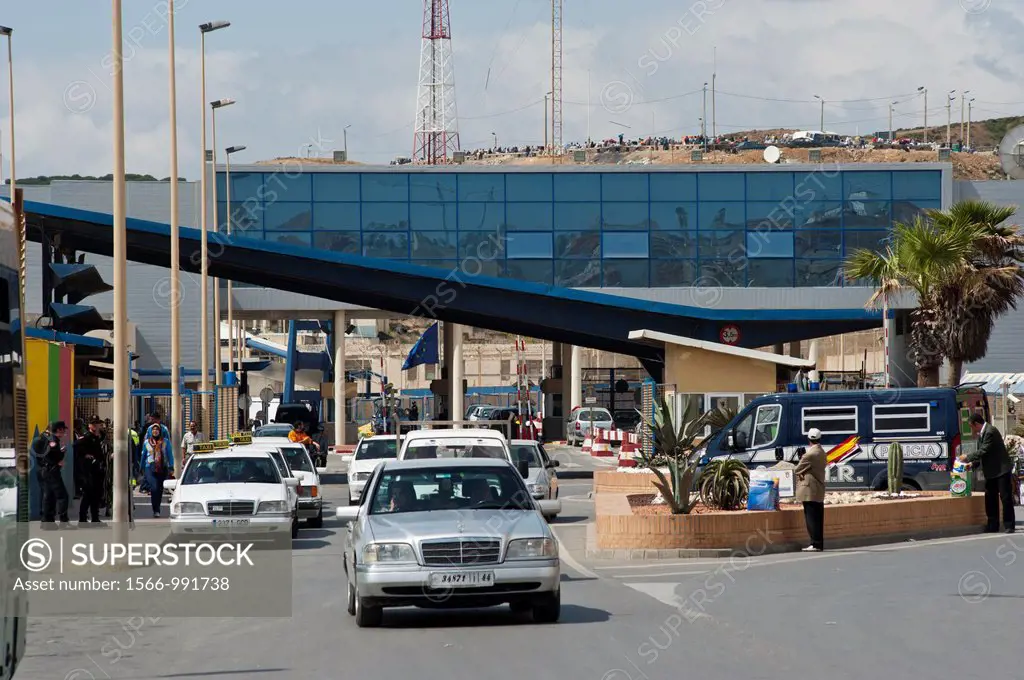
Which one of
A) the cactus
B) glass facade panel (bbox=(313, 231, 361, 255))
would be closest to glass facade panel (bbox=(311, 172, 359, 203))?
glass facade panel (bbox=(313, 231, 361, 255))

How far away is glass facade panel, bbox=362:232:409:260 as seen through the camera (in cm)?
6500

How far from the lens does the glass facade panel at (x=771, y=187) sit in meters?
65.9

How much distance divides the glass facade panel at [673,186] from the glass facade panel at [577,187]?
2.40 meters

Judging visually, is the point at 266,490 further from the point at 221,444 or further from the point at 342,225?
the point at 342,225

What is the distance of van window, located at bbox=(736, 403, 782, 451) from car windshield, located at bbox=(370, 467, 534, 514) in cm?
1311

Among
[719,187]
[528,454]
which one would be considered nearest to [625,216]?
[719,187]

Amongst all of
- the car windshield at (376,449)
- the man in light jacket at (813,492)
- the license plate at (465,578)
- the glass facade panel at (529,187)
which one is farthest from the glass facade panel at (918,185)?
the license plate at (465,578)

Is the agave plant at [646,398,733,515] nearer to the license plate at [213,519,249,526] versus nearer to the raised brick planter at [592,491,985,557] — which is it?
the raised brick planter at [592,491,985,557]

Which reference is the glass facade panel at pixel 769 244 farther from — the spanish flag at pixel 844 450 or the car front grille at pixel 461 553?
the car front grille at pixel 461 553

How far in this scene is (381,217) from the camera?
214 ft

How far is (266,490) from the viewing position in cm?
2297

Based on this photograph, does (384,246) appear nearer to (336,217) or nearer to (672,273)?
(336,217)

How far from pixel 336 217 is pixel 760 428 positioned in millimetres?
40192

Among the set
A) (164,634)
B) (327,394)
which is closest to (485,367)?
(327,394)
